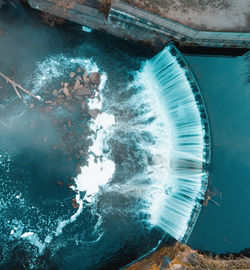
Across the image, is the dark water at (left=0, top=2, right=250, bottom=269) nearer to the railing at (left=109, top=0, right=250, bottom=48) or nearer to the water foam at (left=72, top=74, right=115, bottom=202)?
the water foam at (left=72, top=74, right=115, bottom=202)

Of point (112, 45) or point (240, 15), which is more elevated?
point (240, 15)

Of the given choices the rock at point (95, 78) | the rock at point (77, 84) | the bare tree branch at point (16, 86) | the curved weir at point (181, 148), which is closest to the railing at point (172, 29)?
the curved weir at point (181, 148)

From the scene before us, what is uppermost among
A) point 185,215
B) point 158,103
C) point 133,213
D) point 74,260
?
point 158,103

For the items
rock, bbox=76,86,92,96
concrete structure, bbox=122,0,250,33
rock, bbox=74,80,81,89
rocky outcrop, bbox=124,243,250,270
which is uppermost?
concrete structure, bbox=122,0,250,33

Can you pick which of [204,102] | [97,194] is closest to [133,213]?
[97,194]

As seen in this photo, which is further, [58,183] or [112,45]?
[112,45]

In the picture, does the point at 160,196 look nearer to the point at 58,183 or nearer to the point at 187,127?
the point at 187,127

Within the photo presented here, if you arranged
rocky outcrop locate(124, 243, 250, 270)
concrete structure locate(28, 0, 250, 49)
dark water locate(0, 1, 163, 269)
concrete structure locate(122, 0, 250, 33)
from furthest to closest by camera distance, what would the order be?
1. dark water locate(0, 1, 163, 269)
2. concrete structure locate(122, 0, 250, 33)
3. concrete structure locate(28, 0, 250, 49)
4. rocky outcrop locate(124, 243, 250, 270)

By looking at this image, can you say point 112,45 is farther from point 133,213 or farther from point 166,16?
point 133,213

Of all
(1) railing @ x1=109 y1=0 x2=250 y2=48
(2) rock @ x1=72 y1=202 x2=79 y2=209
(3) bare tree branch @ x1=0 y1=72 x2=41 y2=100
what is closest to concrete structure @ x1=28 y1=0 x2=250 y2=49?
(1) railing @ x1=109 y1=0 x2=250 y2=48
